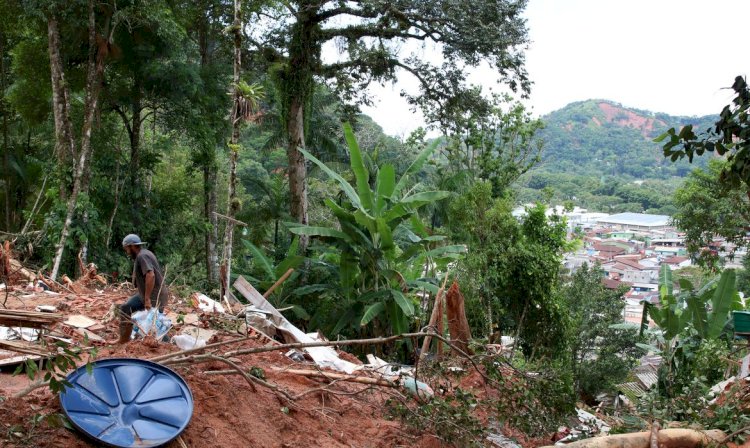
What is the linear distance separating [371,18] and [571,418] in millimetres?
9806

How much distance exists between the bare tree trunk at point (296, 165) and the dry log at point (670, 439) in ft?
34.5

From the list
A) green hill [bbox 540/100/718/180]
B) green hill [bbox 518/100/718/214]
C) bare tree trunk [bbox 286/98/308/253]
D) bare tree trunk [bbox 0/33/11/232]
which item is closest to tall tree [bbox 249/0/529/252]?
bare tree trunk [bbox 286/98/308/253]

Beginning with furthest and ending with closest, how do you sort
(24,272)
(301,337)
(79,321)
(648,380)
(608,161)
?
(608,161) < (648,380) < (24,272) < (301,337) < (79,321)

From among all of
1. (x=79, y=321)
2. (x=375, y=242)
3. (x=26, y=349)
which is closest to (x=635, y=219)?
(x=375, y=242)

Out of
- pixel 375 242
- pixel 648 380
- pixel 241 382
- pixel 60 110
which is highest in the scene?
pixel 60 110

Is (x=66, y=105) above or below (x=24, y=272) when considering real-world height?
above

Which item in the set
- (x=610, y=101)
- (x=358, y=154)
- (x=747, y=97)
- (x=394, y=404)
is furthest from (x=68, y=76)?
(x=610, y=101)

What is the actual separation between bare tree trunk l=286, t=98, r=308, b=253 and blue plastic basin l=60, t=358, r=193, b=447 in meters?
10.3

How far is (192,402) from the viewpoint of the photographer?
4.35m

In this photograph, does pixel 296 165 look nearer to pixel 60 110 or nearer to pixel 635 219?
pixel 60 110

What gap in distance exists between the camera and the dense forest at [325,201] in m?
8.77

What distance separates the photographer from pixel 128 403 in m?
4.13

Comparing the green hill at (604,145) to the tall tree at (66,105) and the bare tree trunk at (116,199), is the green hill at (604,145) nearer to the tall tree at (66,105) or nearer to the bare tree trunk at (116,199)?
the bare tree trunk at (116,199)

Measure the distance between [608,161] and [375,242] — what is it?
50.0m
